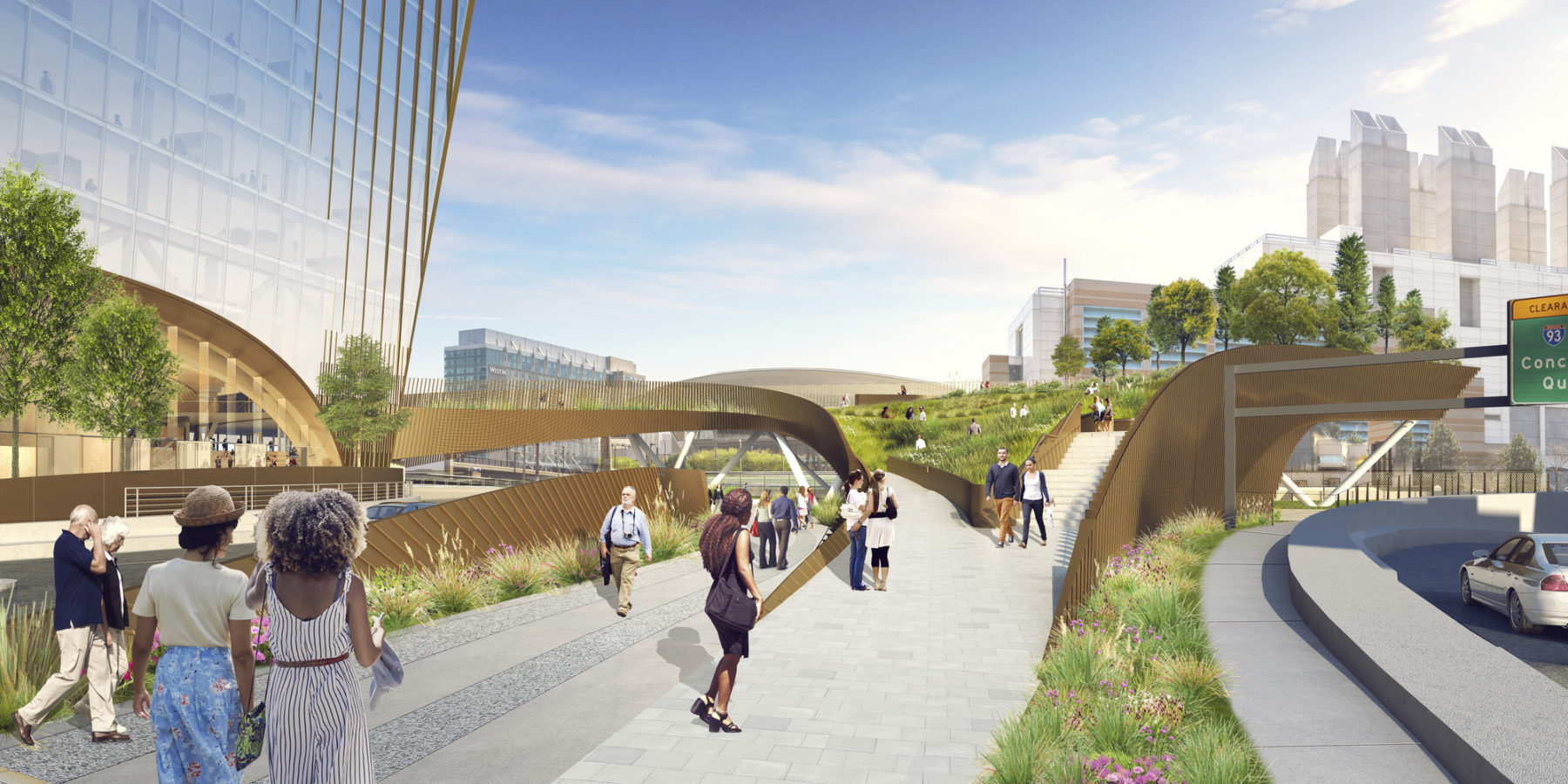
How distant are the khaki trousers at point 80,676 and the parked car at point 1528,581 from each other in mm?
13901

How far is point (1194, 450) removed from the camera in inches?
654

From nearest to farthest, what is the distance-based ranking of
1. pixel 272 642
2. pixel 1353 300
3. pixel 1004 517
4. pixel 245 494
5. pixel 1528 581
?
pixel 272 642 < pixel 1528 581 < pixel 1004 517 < pixel 245 494 < pixel 1353 300

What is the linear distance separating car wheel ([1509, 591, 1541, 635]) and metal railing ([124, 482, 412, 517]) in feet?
61.8

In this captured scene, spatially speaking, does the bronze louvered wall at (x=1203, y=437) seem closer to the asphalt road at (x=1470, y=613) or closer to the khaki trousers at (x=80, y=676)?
the asphalt road at (x=1470, y=613)

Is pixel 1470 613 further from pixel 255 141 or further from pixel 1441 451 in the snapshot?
pixel 1441 451

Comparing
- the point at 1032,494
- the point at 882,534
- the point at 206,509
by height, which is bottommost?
the point at 882,534

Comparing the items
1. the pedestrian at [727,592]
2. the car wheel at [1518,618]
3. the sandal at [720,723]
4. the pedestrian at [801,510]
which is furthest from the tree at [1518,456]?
the sandal at [720,723]

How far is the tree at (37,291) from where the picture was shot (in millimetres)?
16281

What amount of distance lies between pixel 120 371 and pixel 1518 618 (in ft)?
81.8

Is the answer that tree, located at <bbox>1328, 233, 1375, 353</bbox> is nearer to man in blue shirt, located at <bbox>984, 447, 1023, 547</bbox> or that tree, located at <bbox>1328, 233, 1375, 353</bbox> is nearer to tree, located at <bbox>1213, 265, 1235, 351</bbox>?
tree, located at <bbox>1213, 265, 1235, 351</bbox>

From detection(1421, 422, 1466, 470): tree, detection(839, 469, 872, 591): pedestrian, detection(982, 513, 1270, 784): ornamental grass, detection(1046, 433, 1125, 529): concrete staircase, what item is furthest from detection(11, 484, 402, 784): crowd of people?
detection(1421, 422, 1466, 470): tree

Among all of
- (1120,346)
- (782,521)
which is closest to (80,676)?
(782,521)

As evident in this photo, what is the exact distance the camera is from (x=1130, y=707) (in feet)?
19.2

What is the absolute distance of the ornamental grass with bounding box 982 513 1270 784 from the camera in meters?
4.78
